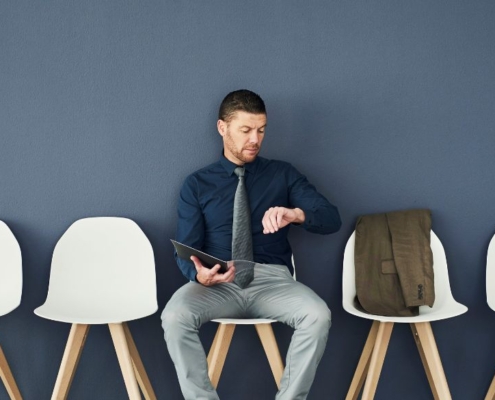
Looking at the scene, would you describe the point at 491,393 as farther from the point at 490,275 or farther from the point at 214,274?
the point at 214,274

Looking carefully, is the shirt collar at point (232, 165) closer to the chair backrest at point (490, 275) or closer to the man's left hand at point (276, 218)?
the man's left hand at point (276, 218)

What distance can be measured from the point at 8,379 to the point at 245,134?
125 centimetres

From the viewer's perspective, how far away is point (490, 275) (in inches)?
116

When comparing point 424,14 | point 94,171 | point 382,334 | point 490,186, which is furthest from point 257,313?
point 424,14

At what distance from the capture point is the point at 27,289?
116 inches

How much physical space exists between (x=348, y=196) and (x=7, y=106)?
136cm

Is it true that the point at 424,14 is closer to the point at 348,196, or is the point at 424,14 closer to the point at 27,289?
the point at 348,196

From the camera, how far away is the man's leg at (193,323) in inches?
92.8

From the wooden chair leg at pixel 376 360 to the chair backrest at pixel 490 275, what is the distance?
0.46 meters

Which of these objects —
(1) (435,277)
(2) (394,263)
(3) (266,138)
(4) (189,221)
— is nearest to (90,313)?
(4) (189,221)

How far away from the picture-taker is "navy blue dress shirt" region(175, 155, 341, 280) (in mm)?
2756

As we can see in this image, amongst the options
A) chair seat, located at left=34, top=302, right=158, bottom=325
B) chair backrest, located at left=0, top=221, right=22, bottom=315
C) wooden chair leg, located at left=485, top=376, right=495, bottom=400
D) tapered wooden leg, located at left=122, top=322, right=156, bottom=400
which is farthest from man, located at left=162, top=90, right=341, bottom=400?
wooden chair leg, located at left=485, top=376, right=495, bottom=400

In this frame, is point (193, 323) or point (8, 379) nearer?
point (193, 323)

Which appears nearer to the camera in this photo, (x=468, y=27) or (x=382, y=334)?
(x=382, y=334)
